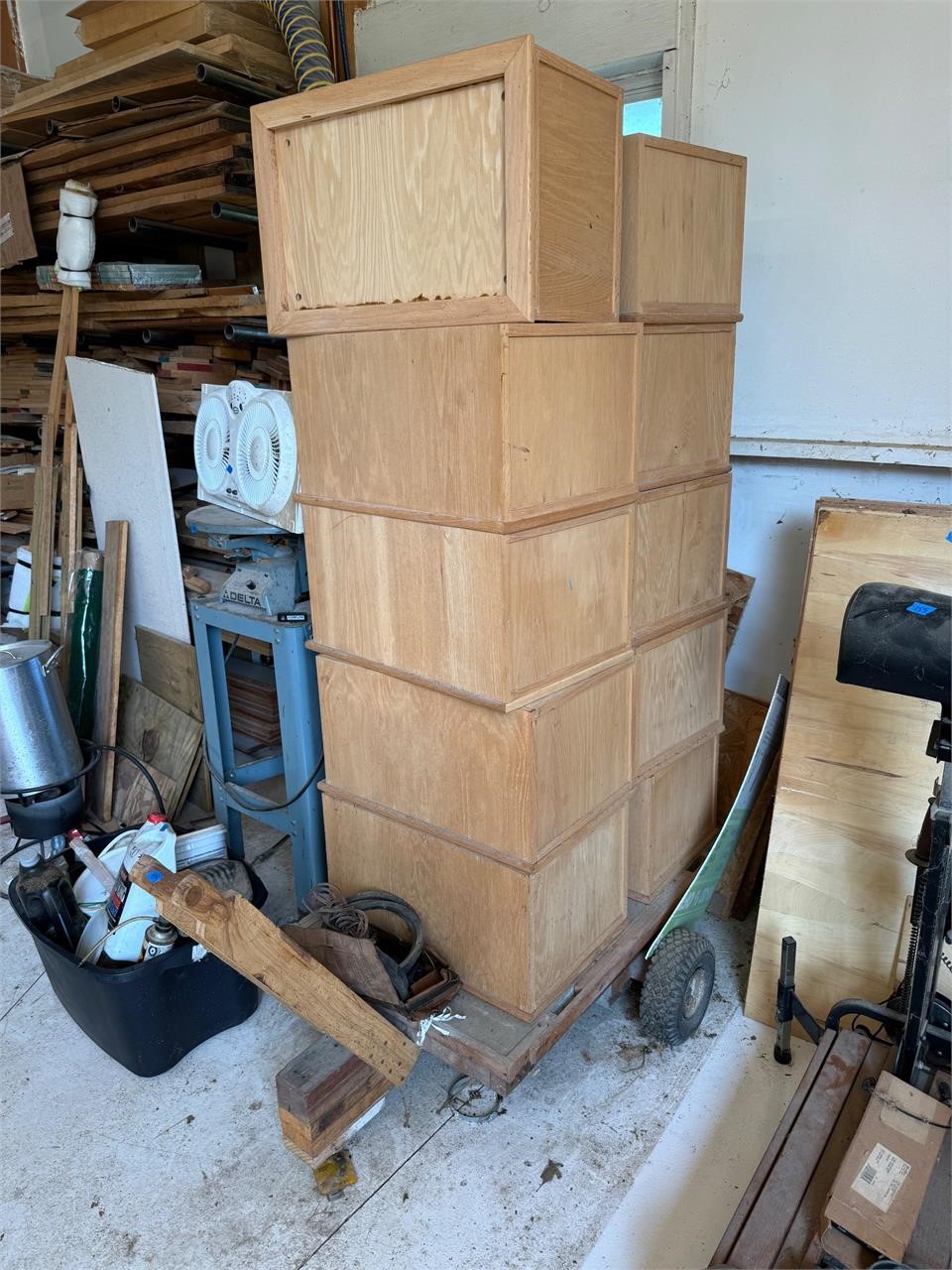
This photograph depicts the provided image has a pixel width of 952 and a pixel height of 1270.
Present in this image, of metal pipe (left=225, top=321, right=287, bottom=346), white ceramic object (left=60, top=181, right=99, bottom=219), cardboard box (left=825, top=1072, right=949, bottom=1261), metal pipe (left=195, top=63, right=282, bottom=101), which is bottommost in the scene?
cardboard box (left=825, top=1072, right=949, bottom=1261)

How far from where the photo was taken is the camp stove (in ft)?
7.50

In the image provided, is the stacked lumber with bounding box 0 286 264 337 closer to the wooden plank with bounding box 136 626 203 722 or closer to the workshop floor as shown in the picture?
the wooden plank with bounding box 136 626 203 722

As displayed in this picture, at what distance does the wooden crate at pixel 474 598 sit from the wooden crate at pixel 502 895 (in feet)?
1.26

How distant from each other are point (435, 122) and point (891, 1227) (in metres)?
1.89

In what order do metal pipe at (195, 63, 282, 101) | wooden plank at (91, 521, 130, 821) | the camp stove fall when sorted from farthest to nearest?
wooden plank at (91, 521, 130, 821) → metal pipe at (195, 63, 282, 101) → the camp stove

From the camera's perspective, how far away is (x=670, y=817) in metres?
2.29

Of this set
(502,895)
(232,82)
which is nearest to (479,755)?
(502,895)

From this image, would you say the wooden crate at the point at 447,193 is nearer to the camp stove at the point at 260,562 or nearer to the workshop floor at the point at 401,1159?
the camp stove at the point at 260,562

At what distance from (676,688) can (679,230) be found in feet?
3.39

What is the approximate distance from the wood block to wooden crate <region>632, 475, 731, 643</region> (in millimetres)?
49

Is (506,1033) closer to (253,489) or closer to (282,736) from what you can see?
(282,736)

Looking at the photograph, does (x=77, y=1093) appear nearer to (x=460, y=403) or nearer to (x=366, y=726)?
(x=366, y=726)

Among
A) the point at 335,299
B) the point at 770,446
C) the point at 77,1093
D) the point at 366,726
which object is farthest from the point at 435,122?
the point at 77,1093

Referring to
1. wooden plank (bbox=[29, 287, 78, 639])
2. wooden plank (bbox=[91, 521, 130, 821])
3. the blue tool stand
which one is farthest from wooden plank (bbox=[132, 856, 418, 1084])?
wooden plank (bbox=[29, 287, 78, 639])
